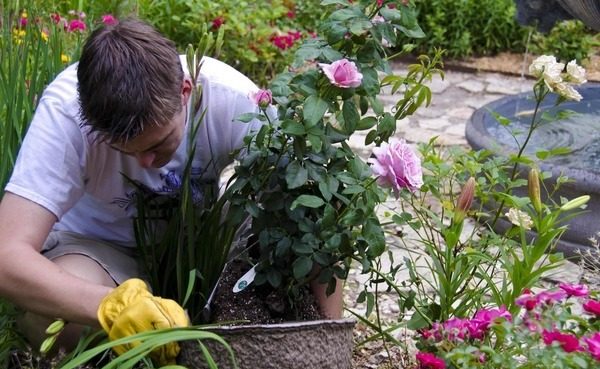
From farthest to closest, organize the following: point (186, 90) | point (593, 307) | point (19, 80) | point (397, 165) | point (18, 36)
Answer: point (18, 36) → point (19, 80) → point (186, 90) → point (397, 165) → point (593, 307)

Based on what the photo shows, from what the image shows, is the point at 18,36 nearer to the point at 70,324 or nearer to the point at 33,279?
the point at 70,324

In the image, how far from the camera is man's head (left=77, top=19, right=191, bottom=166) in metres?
1.99

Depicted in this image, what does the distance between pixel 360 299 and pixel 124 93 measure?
767mm

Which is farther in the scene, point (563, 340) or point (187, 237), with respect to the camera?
point (187, 237)

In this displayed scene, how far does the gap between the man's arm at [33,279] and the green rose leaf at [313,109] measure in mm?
578

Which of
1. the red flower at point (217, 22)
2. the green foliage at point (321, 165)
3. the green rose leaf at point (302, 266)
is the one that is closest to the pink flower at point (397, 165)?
the green foliage at point (321, 165)

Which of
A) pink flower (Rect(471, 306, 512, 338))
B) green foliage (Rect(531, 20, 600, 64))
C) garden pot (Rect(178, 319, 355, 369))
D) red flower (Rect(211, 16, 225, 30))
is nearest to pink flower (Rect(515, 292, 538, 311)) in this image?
pink flower (Rect(471, 306, 512, 338))

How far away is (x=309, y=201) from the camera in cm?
206

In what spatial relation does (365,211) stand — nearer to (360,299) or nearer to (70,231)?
(360,299)

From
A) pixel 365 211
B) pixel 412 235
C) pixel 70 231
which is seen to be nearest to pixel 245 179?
pixel 365 211

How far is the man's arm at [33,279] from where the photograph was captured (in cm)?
205

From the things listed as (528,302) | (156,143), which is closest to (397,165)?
(528,302)

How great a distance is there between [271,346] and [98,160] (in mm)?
660

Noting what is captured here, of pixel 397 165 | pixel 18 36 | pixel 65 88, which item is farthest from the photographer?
pixel 18 36
